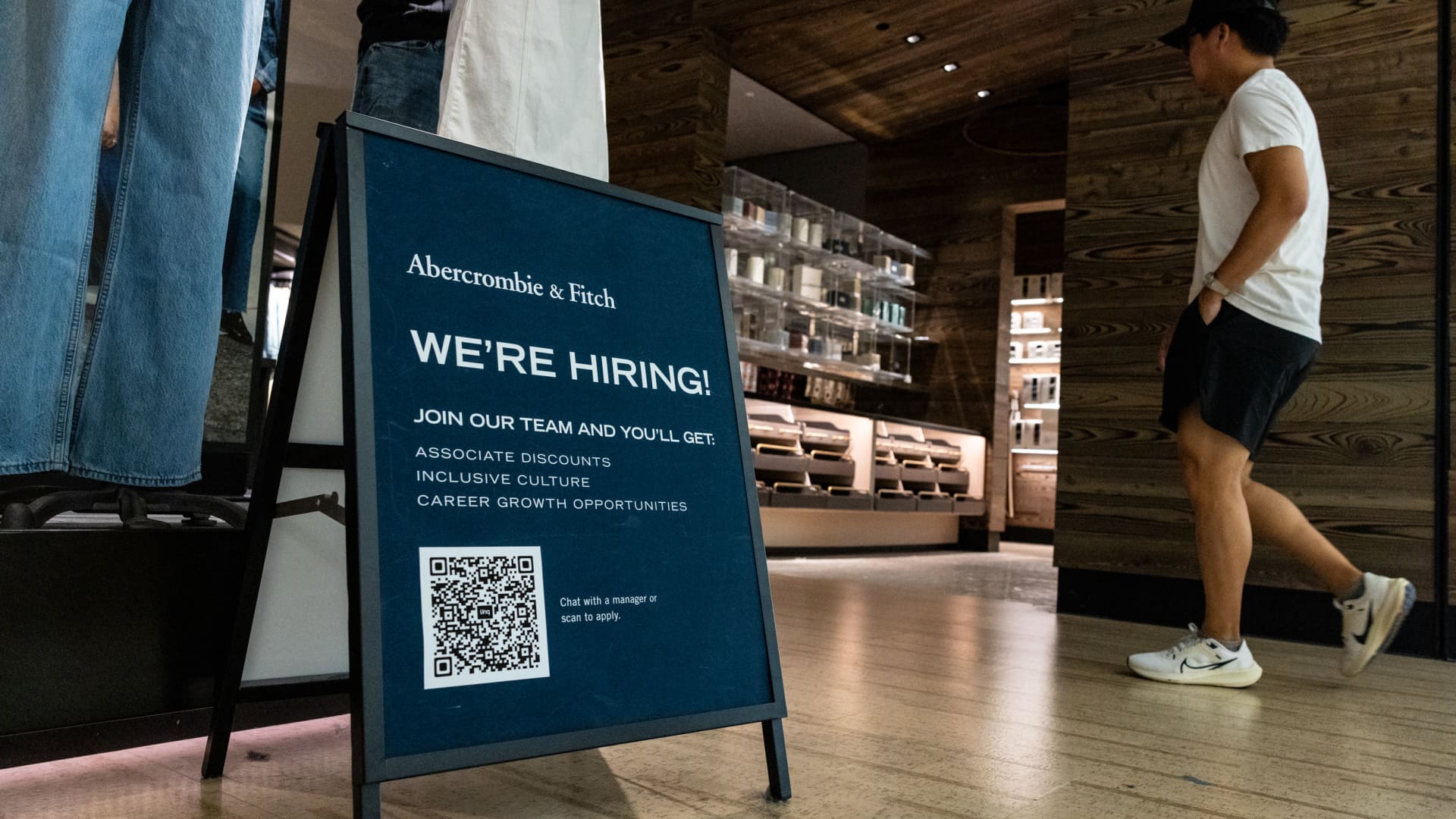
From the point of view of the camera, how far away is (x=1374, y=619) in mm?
2320

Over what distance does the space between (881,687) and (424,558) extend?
3.99 ft

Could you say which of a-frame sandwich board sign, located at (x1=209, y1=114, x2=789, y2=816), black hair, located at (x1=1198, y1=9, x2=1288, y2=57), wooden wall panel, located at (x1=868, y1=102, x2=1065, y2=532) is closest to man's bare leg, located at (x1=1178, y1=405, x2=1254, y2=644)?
black hair, located at (x1=1198, y1=9, x2=1288, y2=57)

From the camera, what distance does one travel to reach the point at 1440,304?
10.1 feet

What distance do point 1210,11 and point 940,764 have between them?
1925 mm

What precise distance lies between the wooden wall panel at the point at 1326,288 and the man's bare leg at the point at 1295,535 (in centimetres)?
88

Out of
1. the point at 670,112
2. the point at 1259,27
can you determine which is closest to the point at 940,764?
the point at 1259,27

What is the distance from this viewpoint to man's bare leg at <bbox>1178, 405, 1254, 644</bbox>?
2.30 metres

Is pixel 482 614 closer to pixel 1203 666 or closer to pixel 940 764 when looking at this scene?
pixel 940 764

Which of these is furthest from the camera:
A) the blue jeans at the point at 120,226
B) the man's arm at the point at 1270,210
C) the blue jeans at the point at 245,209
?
the man's arm at the point at 1270,210

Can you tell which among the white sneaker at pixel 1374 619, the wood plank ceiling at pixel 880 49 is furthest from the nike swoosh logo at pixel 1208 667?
the wood plank ceiling at pixel 880 49

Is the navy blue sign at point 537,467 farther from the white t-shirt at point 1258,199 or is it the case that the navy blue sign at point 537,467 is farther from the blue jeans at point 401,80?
the white t-shirt at point 1258,199

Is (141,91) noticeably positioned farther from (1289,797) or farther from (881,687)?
(1289,797)

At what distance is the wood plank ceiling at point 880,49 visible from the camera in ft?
21.2

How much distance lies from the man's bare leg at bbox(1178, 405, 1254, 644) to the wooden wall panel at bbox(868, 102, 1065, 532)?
6.58 metres
